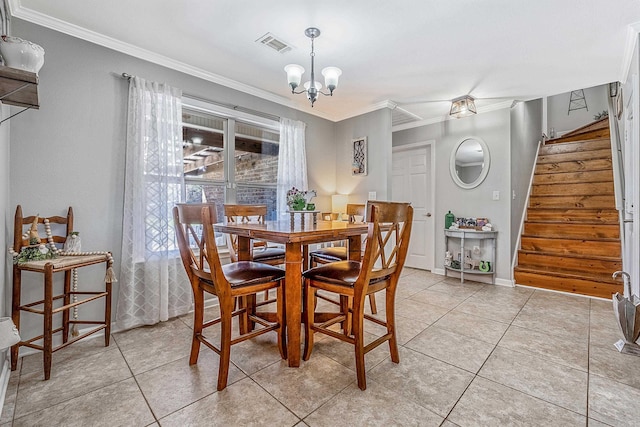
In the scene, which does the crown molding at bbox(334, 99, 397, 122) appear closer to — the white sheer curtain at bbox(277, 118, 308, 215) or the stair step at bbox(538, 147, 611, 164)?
the white sheer curtain at bbox(277, 118, 308, 215)

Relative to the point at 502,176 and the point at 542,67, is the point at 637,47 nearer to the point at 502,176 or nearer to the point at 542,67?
the point at 542,67

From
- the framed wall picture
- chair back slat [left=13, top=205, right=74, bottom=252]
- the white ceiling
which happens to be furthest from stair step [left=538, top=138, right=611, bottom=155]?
chair back slat [left=13, top=205, right=74, bottom=252]

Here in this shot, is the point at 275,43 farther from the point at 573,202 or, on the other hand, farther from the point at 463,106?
the point at 573,202

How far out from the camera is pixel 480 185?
388 cm

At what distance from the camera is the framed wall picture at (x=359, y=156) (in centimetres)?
393

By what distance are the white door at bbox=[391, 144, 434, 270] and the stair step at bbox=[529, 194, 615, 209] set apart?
158 cm

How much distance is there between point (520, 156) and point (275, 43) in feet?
11.7

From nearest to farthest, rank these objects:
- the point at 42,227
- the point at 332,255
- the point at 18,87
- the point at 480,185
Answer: the point at 18,87, the point at 42,227, the point at 332,255, the point at 480,185

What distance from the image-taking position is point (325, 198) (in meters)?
4.16

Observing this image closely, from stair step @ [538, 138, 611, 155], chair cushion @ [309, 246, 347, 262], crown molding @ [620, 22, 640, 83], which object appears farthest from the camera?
stair step @ [538, 138, 611, 155]

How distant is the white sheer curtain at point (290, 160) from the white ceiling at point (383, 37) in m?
0.54

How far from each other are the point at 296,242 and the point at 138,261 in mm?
1640

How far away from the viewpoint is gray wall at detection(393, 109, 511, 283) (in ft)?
12.0

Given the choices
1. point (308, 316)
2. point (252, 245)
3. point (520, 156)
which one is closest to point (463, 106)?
point (520, 156)
